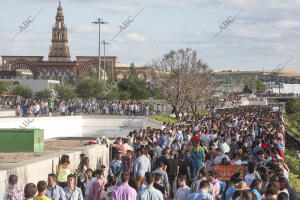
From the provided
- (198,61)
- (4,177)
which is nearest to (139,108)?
(198,61)

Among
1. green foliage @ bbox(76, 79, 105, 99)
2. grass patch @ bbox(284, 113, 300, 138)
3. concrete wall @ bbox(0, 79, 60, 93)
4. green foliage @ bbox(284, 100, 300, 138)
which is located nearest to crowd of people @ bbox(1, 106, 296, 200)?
grass patch @ bbox(284, 113, 300, 138)

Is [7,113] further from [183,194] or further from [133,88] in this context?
[183,194]

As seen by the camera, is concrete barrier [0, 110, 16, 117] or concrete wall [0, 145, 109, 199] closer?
concrete wall [0, 145, 109, 199]

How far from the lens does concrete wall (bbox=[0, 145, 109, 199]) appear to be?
10691mm

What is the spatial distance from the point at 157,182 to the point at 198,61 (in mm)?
51411

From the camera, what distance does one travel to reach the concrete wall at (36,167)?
10691 mm

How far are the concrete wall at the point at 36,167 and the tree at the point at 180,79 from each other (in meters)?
35.1

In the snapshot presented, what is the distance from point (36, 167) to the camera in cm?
1252

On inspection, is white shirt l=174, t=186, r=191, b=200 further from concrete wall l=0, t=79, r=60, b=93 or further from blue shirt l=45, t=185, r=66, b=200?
concrete wall l=0, t=79, r=60, b=93

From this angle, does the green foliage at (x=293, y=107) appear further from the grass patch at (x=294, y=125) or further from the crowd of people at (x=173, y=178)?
the crowd of people at (x=173, y=178)

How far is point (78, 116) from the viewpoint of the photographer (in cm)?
4778

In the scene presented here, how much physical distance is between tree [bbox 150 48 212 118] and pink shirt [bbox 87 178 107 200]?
4175 cm

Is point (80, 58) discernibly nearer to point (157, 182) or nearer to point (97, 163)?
point (97, 163)

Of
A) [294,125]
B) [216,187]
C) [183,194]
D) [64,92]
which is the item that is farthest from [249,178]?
[64,92]
